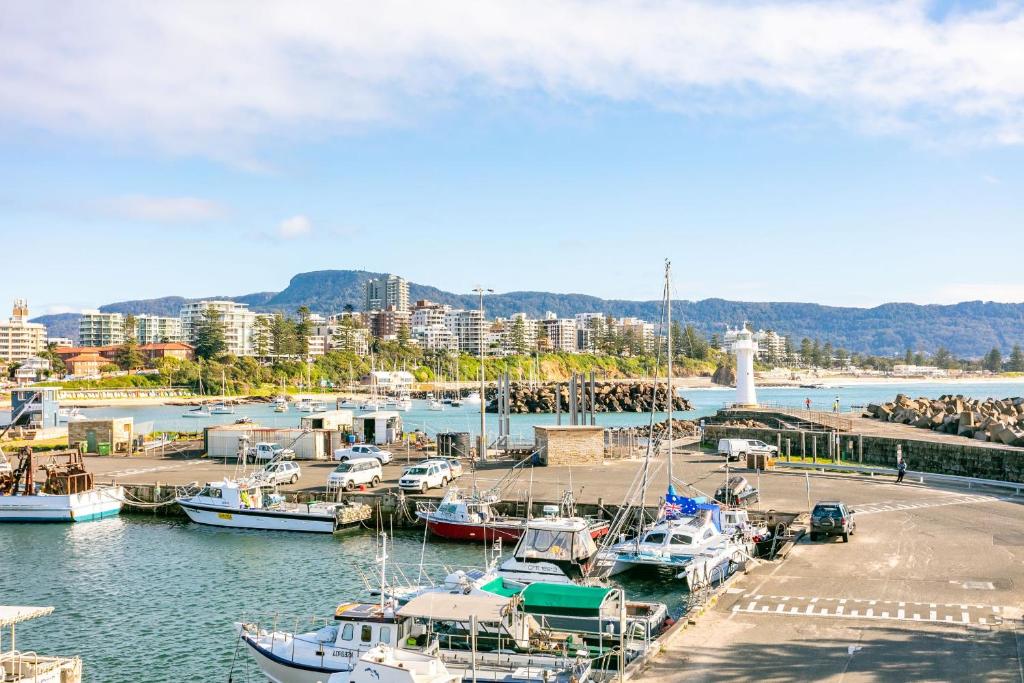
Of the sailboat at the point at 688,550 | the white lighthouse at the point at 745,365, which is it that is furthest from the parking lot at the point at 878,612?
the white lighthouse at the point at 745,365

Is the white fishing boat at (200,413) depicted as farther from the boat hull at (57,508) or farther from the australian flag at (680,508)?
the australian flag at (680,508)

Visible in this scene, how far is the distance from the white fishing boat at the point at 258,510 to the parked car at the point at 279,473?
174 centimetres

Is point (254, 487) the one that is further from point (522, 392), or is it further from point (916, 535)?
point (522, 392)

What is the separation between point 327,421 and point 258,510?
21.3m

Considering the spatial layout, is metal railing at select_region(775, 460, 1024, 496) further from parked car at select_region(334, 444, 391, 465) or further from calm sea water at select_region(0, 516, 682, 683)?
parked car at select_region(334, 444, 391, 465)

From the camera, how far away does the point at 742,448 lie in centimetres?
4997

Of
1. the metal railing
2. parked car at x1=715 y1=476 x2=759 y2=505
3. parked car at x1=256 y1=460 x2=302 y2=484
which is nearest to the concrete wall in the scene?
the metal railing

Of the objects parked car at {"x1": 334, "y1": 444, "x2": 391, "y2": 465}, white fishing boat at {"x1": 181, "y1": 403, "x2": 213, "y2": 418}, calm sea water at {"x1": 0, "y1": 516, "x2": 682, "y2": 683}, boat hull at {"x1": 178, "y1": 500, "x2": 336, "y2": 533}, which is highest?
parked car at {"x1": 334, "y1": 444, "x2": 391, "y2": 465}

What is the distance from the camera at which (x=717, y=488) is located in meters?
40.0

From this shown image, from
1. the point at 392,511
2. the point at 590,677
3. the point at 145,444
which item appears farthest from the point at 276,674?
the point at 145,444

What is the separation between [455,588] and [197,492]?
77.7 feet

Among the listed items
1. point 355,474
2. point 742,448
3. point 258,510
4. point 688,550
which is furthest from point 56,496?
point 742,448

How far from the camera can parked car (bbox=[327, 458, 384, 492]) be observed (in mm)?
40625

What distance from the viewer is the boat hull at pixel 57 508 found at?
4025 centimetres
